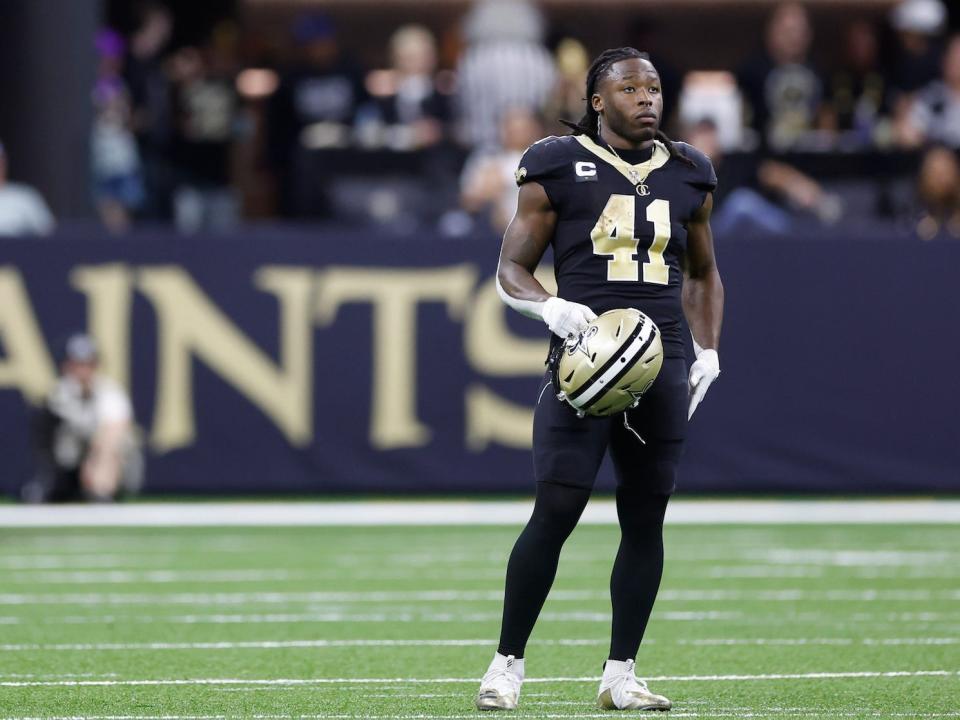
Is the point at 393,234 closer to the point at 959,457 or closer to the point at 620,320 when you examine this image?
the point at 959,457

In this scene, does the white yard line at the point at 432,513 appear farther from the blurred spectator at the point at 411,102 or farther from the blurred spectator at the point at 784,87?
the blurred spectator at the point at 784,87

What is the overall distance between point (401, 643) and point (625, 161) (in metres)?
2.45

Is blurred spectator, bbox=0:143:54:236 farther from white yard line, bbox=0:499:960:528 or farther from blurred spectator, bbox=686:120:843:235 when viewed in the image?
blurred spectator, bbox=686:120:843:235

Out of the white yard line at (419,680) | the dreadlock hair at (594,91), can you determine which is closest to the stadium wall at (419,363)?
the white yard line at (419,680)

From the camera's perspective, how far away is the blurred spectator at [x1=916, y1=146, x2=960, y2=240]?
1407cm

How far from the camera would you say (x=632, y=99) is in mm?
5781

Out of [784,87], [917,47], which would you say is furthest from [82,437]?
[917,47]

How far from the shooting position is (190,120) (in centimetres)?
1670

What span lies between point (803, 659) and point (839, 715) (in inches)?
55.5

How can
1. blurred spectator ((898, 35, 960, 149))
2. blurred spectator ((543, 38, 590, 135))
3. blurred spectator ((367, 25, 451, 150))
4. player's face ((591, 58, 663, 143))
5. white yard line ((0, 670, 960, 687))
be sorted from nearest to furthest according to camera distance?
1. player's face ((591, 58, 663, 143))
2. white yard line ((0, 670, 960, 687))
3. blurred spectator ((543, 38, 590, 135))
4. blurred spectator ((898, 35, 960, 149))
5. blurred spectator ((367, 25, 451, 150))

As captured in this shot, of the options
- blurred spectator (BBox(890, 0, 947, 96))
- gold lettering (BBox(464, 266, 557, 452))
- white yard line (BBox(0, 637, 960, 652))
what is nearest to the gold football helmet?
white yard line (BBox(0, 637, 960, 652))

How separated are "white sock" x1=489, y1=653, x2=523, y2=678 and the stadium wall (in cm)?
791

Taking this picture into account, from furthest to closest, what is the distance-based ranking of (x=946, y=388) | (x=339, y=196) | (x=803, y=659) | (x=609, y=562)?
1. (x=339, y=196)
2. (x=946, y=388)
3. (x=609, y=562)
4. (x=803, y=659)

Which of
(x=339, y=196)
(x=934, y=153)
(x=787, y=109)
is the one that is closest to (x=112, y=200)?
(x=339, y=196)
